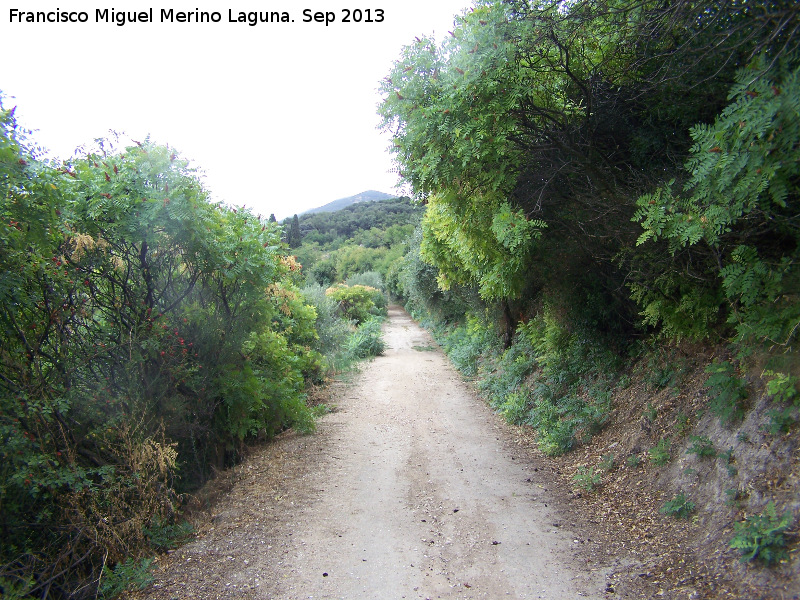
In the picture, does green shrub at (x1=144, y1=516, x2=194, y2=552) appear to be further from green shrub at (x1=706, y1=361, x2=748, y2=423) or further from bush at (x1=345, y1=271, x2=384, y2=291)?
bush at (x1=345, y1=271, x2=384, y2=291)

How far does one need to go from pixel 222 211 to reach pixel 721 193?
5.67 m

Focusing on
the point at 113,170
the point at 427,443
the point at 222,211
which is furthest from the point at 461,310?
the point at 113,170

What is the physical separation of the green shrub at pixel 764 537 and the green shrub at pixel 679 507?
857 mm

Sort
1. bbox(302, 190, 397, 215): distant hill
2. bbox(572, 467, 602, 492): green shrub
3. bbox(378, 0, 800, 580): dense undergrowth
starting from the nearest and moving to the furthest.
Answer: bbox(378, 0, 800, 580): dense undergrowth, bbox(572, 467, 602, 492): green shrub, bbox(302, 190, 397, 215): distant hill

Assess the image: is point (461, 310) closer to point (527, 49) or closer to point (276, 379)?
point (276, 379)

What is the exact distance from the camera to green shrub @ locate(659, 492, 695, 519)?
4344mm

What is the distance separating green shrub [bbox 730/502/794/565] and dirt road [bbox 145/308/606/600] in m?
1.07

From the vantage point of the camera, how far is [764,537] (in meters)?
3.24

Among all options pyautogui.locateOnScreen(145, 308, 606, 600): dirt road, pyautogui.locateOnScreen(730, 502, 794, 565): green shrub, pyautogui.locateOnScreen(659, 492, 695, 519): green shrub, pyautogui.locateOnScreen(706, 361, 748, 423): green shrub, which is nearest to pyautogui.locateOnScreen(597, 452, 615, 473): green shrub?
pyautogui.locateOnScreen(145, 308, 606, 600): dirt road

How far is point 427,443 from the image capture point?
811 cm

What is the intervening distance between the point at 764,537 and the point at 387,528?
10.7 ft

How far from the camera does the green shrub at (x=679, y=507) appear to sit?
4.34 meters

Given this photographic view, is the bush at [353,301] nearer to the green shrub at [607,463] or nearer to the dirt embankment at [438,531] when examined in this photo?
the dirt embankment at [438,531]

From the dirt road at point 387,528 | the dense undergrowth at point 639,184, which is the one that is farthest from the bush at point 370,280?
the dense undergrowth at point 639,184
